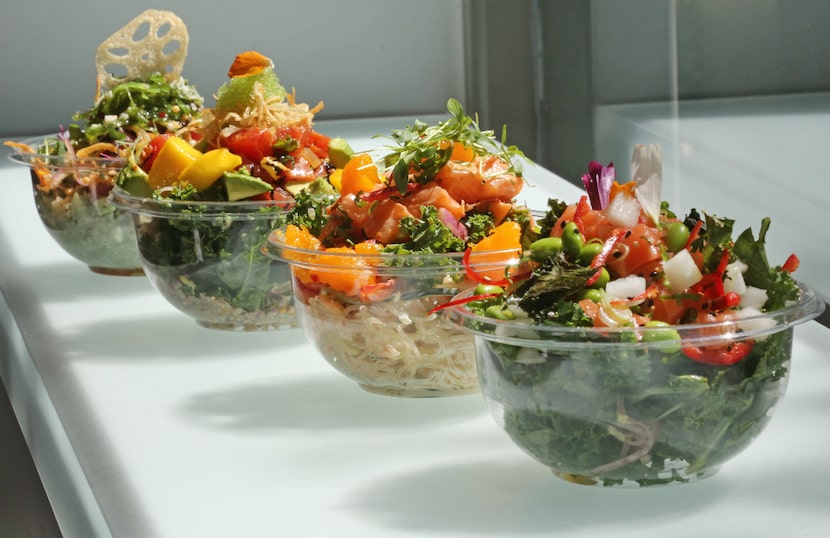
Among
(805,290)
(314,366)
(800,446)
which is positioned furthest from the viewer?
(314,366)

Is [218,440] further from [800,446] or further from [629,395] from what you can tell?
[800,446]

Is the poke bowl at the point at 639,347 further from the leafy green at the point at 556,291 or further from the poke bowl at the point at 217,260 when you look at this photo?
the poke bowl at the point at 217,260

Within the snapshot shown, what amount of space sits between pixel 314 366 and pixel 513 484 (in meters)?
0.51

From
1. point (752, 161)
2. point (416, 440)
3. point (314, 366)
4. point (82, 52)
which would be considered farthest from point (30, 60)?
point (416, 440)

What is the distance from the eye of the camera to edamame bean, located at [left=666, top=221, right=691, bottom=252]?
124 cm

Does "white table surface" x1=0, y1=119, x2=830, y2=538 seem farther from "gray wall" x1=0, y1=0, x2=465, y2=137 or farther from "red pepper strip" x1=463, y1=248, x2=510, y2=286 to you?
"gray wall" x1=0, y1=0, x2=465, y2=137

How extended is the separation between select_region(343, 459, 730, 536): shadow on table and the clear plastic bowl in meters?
0.02

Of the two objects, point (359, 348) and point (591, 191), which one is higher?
point (591, 191)

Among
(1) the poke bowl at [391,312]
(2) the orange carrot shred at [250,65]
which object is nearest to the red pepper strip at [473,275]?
(1) the poke bowl at [391,312]

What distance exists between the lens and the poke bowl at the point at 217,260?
1.78m

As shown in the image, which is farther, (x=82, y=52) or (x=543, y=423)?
(x=82, y=52)

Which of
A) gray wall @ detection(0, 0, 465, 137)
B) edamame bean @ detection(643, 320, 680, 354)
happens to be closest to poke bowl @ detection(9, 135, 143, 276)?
edamame bean @ detection(643, 320, 680, 354)

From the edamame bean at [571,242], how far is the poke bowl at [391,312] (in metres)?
0.22

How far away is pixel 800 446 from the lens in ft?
4.42
